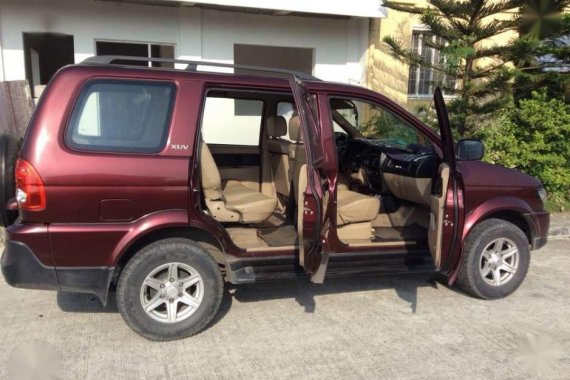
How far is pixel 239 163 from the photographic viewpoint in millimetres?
5453

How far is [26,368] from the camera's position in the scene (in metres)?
3.38

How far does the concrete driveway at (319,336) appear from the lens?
3.38m

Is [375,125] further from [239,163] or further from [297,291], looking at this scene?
Result: [297,291]

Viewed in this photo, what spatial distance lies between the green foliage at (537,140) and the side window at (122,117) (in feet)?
20.1

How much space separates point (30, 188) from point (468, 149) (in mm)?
3362

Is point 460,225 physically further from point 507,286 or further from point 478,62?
point 478,62

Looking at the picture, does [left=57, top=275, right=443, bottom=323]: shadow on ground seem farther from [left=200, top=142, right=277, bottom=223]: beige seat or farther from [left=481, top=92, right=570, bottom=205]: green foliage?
[left=481, top=92, right=570, bottom=205]: green foliage

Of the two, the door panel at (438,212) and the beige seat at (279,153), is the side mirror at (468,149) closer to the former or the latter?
the door panel at (438,212)

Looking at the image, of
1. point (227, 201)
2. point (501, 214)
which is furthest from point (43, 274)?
point (501, 214)

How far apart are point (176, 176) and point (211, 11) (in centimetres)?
681

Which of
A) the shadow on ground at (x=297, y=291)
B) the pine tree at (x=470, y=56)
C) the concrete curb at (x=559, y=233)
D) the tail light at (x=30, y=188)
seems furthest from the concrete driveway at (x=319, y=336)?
the pine tree at (x=470, y=56)

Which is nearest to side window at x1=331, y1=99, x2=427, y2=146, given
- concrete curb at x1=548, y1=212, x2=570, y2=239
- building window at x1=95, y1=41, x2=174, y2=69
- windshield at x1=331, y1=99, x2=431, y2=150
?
windshield at x1=331, y1=99, x2=431, y2=150

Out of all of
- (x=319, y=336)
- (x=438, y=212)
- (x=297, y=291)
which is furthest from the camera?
(x=297, y=291)

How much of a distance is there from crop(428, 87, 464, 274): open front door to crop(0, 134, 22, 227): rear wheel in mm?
3143
